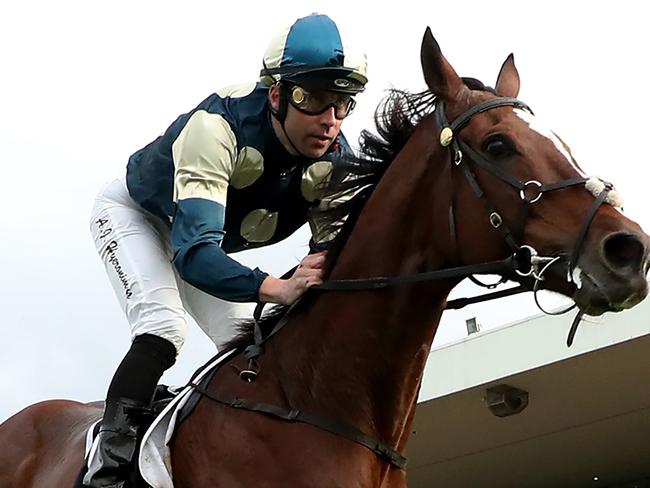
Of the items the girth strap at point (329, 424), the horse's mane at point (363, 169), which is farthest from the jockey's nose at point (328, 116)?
the girth strap at point (329, 424)

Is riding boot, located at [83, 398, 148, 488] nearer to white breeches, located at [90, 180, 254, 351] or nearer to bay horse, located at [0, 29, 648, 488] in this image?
bay horse, located at [0, 29, 648, 488]

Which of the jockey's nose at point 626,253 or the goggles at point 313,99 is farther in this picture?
the goggles at point 313,99

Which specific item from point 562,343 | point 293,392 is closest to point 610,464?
point 562,343

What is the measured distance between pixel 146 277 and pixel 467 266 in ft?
4.86

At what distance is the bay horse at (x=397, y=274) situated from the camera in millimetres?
3539

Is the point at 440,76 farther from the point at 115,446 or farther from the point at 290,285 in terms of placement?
the point at 115,446

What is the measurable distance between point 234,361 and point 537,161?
1365mm

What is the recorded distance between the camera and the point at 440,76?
4027mm

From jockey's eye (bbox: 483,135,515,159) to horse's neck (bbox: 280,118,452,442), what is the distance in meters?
0.23

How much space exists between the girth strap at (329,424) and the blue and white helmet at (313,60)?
49.0 inches

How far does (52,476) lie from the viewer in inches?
184

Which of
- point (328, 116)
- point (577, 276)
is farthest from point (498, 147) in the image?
point (328, 116)

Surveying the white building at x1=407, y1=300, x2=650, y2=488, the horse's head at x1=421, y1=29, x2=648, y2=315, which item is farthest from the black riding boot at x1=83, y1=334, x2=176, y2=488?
the white building at x1=407, y1=300, x2=650, y2=488

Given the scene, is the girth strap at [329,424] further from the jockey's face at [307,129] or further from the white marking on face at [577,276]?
the jockey's face at [307,129]
